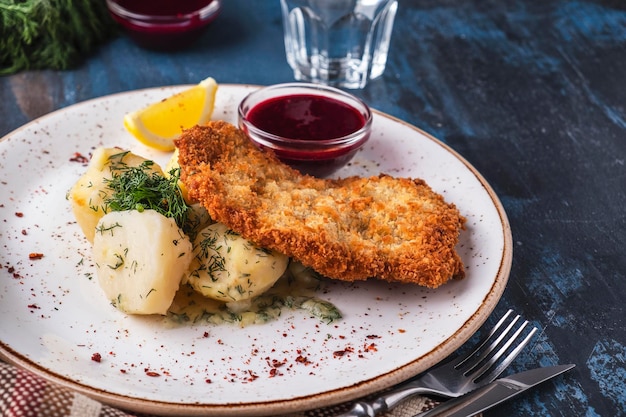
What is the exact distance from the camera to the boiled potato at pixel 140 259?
143 inches

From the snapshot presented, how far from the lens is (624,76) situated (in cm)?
686

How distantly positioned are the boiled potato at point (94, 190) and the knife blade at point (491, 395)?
1.98 m

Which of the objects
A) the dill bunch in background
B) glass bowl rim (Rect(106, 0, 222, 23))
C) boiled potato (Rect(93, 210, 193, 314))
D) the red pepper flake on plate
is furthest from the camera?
glass bowl rim (Rect(106, 0, 222, 23))

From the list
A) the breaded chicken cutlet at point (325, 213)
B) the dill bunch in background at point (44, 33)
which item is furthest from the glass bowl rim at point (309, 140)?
the dill bunch in background at point (44, 33)

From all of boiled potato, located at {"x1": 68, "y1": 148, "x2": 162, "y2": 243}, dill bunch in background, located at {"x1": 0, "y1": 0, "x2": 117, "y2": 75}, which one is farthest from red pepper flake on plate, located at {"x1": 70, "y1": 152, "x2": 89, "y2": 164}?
dill bunch in background, located at {"x1": 0, "y1": 0, "x2": 117, "y2": 75}

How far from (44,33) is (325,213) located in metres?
3.65

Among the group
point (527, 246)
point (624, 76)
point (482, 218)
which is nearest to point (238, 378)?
point (482, 218)

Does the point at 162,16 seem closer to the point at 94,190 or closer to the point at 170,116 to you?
the point at 170,116

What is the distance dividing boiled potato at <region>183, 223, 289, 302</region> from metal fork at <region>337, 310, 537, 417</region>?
80cm

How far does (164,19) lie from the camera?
651 centimetres

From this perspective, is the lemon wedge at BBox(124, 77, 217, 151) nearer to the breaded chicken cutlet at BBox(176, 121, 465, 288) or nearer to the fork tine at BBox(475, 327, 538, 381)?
the breaded chicken cutlet at BBox(176, 121, 465, 288)

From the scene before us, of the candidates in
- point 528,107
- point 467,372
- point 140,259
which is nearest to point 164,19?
point 528,107

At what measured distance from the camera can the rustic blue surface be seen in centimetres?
425

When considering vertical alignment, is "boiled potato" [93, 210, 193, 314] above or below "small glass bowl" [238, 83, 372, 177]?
above
